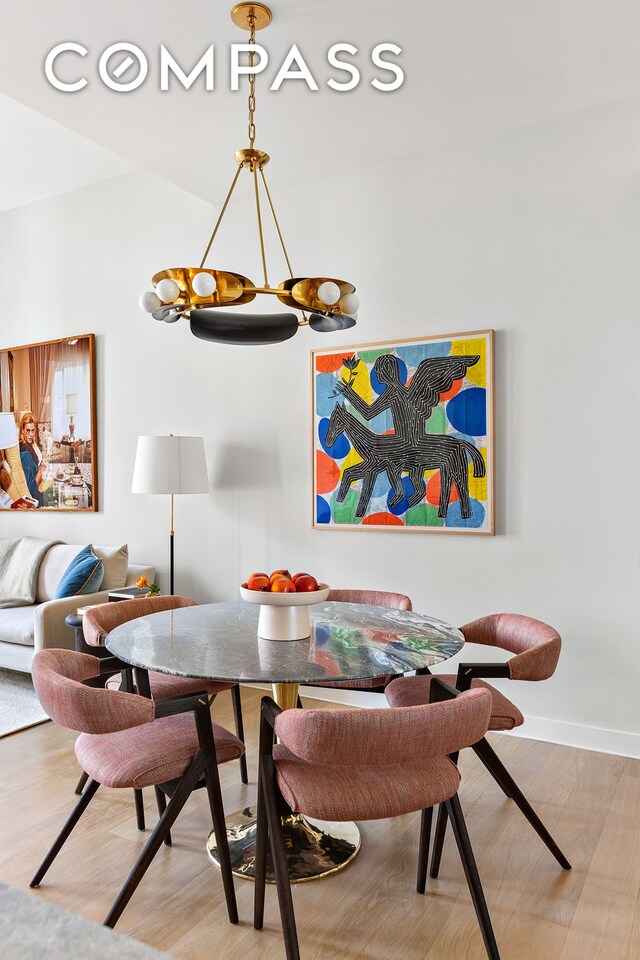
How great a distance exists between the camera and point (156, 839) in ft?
6.25

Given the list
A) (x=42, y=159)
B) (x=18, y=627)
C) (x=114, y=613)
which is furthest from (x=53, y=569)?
(x=42, y=159)

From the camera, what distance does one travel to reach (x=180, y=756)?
6.66 ft

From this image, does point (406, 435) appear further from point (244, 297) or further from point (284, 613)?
point (284, 613)

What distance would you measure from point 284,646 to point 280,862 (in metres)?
0.61

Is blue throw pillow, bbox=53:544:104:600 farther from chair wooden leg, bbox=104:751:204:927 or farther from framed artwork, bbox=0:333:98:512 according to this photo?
chair wooden leg, bbox=104:751:204:927

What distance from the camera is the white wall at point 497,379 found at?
10.8 ft

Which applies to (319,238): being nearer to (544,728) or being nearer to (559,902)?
(544,728)

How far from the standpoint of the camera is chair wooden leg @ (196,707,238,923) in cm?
199

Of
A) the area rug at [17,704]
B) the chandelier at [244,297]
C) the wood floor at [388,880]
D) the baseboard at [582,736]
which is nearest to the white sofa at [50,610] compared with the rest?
the area rug at [17,704]

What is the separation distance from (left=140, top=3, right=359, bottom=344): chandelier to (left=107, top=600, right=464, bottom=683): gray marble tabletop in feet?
3.57

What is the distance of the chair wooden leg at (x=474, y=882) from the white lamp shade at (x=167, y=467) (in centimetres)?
255

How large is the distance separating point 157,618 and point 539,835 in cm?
154

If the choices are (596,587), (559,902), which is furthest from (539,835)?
(596,587)

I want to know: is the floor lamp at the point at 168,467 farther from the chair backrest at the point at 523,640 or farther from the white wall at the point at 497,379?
the chair backrest at the point at 523,640
